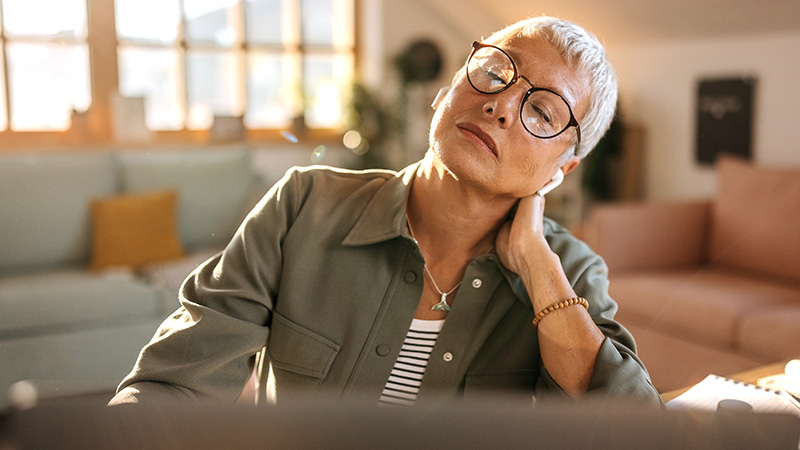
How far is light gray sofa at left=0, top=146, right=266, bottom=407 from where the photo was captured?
0.68 metres

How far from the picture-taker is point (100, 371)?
0.67m

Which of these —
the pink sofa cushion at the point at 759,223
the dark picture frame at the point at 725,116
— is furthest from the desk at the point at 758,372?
the dark picture frame at the point at 725,116

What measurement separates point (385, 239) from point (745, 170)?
4.24ft

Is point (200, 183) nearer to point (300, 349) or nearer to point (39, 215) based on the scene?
point (39, 215)

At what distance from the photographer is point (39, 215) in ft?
3.41

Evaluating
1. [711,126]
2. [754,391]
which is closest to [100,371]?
[754,391]

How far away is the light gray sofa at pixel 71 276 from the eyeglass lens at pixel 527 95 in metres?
0.28

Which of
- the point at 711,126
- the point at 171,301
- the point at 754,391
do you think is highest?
the point at 711,126

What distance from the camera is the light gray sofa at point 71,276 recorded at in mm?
684

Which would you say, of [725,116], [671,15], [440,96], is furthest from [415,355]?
[725,116]

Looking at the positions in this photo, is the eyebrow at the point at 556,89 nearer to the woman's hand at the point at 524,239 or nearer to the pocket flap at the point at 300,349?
the woman's hand at the point at 524,239

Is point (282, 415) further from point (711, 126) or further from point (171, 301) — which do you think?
point (711, 126)

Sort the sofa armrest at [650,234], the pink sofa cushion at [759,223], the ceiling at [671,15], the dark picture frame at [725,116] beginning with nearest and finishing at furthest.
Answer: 1. the ceiling at [671,15]
2. the pink sofa cushion at [759,223]
3. the sofa armrest at [650,234]
4. the dark picture frame at [725,116]

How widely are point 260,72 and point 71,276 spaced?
2.10 m
